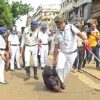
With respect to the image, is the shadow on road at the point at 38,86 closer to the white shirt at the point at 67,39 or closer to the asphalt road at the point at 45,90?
the asphalt road at the point at 45,90

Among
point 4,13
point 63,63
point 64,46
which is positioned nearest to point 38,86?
point 63,63

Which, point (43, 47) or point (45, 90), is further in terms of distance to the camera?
point (43, 47)

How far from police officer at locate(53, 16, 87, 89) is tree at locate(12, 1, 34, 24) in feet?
138

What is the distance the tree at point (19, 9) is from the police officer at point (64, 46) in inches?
1658

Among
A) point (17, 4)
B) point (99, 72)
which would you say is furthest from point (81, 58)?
point (17, 4)

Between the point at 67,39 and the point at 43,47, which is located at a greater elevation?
the point at 67,39

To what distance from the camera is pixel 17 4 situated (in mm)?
52938

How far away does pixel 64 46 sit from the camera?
1063 centimetres

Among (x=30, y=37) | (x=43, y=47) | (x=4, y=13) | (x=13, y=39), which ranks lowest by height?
(x=43, y=47)

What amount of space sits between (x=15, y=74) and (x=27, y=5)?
39.8m

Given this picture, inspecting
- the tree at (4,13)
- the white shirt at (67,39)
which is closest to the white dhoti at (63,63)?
the white shirt at (67,39)

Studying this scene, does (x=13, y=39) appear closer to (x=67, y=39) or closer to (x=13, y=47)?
(x=13, y=47)

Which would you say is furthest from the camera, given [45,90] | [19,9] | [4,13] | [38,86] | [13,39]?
[19,9]

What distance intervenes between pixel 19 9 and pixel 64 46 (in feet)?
141
